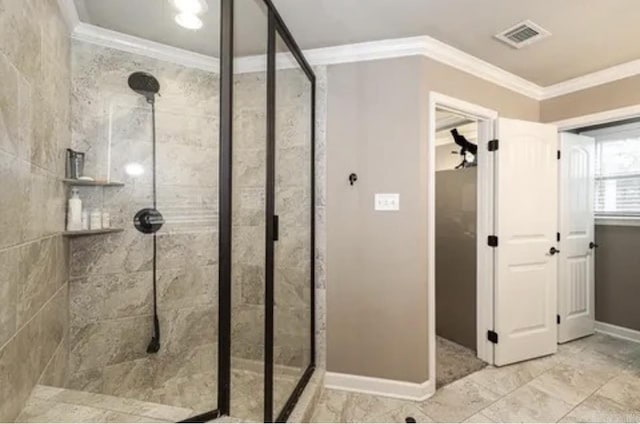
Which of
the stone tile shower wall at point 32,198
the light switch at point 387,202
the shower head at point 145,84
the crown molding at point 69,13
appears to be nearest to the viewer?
the stone tile shower wall at point 32,198

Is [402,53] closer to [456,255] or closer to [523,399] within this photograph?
[456,255]

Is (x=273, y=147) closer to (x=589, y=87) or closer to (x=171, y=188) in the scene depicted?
(x=171, y=188)

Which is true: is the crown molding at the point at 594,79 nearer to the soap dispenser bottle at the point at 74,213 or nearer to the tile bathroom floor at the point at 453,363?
the tile bathroom floor at the point at 453,363

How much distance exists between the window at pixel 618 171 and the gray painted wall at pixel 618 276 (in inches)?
8.0

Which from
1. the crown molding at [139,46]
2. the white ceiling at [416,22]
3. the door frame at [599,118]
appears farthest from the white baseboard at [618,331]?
the crown molding at [139,46]

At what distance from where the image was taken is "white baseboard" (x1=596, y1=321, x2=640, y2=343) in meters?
3.09

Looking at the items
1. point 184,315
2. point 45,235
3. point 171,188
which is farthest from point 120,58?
point 184,315

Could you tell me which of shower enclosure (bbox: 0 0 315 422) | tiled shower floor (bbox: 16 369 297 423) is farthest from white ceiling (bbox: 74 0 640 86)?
tiled shower floor (bbox: 16 369 297 423)

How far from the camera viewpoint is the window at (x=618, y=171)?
3.10 meters

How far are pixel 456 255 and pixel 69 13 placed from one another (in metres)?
3.22

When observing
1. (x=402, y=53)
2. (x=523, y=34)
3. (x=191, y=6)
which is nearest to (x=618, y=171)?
(x=523, y=34)

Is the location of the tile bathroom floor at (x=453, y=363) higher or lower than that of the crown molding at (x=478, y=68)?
lower

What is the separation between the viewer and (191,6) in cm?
183

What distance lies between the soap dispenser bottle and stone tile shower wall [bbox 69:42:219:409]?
0.26 feet
